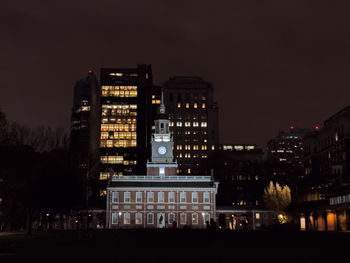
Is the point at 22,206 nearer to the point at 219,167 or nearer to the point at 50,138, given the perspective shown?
the point at 50,138

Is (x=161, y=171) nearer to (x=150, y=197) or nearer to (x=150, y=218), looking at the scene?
(x=150, y=197)

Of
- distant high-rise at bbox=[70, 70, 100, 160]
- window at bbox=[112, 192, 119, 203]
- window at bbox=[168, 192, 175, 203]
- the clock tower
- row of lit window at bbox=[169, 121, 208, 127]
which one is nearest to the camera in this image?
window at bbox=[112, 192, 119, 203]

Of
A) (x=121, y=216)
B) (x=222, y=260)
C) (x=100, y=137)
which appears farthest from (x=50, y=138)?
(x=100, y=137)

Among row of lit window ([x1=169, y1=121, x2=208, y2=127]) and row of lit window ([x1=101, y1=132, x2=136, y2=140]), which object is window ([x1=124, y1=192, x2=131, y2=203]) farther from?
row of lit window ([x1=169, y1=121, x2=208, y2=127])

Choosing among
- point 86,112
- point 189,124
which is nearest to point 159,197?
point 86,112

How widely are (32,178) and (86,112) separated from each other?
5135 inches

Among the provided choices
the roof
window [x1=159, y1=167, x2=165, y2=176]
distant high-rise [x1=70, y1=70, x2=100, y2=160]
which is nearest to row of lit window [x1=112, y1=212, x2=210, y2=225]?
the roof

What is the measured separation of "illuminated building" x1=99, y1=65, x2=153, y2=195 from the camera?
17100cm

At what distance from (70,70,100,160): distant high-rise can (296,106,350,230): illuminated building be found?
298 feet

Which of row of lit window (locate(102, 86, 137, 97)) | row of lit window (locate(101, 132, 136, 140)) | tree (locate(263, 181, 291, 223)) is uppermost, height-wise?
row of lit window (locate(102, 86, 137, 97))

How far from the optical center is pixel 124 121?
17350 cm

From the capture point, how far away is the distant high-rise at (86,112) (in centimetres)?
17338

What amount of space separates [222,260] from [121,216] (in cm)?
6844

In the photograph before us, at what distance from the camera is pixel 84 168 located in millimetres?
89500
